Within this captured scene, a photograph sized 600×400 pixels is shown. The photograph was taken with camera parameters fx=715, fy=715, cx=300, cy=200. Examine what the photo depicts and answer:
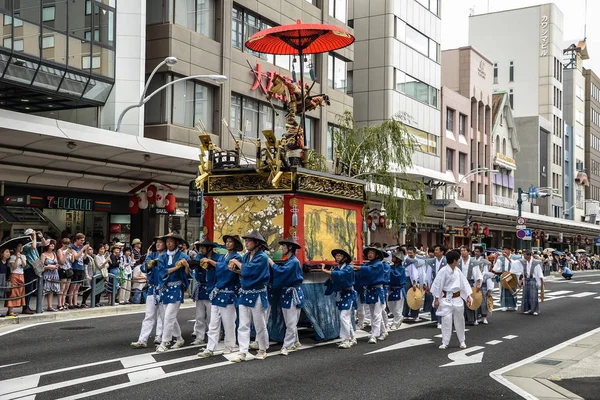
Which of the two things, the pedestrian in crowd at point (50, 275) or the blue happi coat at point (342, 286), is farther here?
the pedestrian in crowd at point (50, 275)

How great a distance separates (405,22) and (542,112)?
3950cm

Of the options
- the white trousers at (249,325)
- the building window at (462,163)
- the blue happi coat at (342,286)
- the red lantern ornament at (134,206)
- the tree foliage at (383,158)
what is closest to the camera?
the white trousers at (249,325)

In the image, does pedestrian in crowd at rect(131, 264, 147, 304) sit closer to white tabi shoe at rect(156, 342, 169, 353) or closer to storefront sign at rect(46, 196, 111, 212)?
storefront sign at rect(46, 196, 111, 212)

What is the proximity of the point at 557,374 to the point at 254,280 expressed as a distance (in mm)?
4801

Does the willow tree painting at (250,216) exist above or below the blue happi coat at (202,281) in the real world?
above

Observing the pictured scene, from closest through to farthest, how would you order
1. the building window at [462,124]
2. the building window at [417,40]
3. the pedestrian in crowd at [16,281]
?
1. the pedestrian in crowd at [16,281]
2. the building window at [417,40]
3. the building window at [462,124]

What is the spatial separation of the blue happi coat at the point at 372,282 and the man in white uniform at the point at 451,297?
109 centimetres

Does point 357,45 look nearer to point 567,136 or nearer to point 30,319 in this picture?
point 30,319

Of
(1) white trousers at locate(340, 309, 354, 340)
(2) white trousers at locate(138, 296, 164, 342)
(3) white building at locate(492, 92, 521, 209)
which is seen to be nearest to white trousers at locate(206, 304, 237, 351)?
(2) white trousers at locate(138, 296, 164, 342)

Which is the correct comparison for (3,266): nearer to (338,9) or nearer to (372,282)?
(372,282)

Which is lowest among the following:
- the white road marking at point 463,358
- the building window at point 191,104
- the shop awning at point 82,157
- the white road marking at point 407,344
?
the white road marking at point 407,344

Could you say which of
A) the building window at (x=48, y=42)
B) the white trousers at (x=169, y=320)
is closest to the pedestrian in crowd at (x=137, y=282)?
the building window at (x=48, y=42)

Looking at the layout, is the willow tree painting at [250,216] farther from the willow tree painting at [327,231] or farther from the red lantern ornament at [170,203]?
the red lantern ornament at [170,203]

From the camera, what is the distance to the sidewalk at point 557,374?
9.18m
